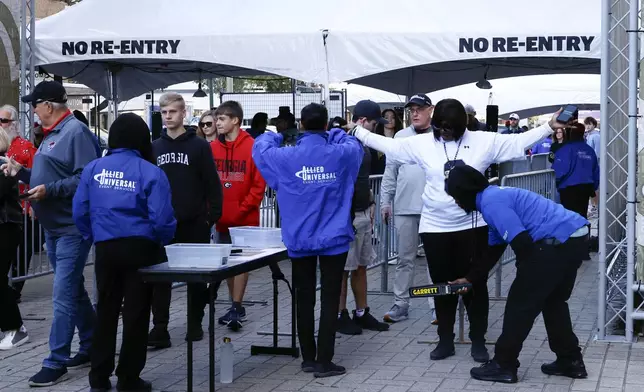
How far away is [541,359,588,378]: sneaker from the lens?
6.77 m

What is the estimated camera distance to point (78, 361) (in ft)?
23.4

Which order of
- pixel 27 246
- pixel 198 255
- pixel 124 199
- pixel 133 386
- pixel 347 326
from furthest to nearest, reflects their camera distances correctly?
1. pixel 27 246
2. pixel 347 326
3. pixel 133 386
4. pixel 124 199
5. pixel 198 255

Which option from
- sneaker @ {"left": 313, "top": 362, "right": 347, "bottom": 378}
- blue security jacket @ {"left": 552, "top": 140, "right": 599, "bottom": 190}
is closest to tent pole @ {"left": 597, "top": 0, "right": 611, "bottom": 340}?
sneaker @ {"left": 313, "top": 362, "right": 347, "bottom": 378}

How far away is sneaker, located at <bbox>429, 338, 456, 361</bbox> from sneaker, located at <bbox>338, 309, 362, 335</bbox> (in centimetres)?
105

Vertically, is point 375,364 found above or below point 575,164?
below

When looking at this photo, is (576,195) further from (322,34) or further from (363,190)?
(363,190)

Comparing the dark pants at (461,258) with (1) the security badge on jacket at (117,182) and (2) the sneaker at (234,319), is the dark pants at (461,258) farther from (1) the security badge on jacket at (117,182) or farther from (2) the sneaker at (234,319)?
(1) the security badge on jacket at (117,182)

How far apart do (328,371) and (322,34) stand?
185 inches

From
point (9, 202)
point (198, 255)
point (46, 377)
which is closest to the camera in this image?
point (198, 255)

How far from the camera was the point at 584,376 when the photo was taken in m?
6.76

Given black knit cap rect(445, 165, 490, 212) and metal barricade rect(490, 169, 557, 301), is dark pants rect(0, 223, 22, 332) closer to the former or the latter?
black knit cap rect(445, 165, 490, 212)

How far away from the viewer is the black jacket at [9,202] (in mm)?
7602

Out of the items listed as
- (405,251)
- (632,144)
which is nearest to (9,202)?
(405,251)

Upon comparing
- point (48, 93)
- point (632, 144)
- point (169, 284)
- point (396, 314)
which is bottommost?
point (396, 314)
